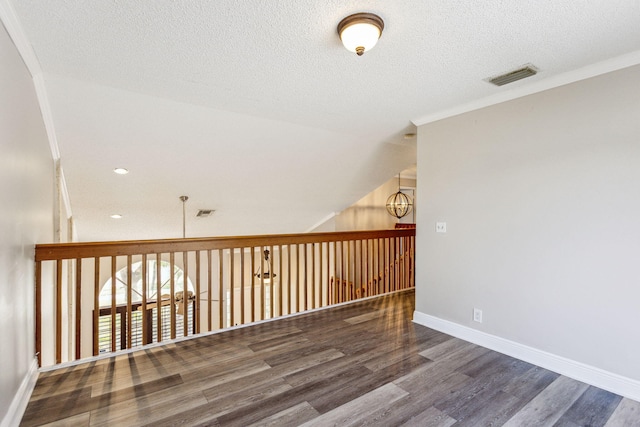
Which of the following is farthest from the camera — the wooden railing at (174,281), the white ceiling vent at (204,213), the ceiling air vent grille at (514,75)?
the white ceiling vent at (204,213)

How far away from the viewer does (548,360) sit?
2.52 meters

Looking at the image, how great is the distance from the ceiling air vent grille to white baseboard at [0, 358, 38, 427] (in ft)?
12.4

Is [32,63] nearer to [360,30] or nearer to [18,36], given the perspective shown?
[18,36]

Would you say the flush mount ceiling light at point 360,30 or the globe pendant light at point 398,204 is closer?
the flush mount ceiling light at point 360,30

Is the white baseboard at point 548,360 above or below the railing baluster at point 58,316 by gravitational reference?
below

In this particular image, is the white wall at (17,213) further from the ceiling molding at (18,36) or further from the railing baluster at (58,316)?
the railing baluster at (58,316)

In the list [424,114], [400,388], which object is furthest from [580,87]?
[400,388]

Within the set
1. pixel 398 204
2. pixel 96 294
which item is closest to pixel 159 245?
pixel 96 294

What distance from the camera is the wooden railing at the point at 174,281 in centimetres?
260

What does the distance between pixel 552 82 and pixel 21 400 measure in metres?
4.23

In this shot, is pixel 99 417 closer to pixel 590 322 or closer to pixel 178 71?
pixel 178 71

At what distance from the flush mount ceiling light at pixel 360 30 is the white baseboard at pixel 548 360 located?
2.67m

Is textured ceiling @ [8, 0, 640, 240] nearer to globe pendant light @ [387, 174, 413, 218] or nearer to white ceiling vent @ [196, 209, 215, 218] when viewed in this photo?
white ceiling vent @ [196, 209, 215, 218]

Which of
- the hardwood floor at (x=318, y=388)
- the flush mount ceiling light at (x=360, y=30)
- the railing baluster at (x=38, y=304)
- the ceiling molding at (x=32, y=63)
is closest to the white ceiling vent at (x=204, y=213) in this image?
the ceiling molding at (x=32, y=63)
